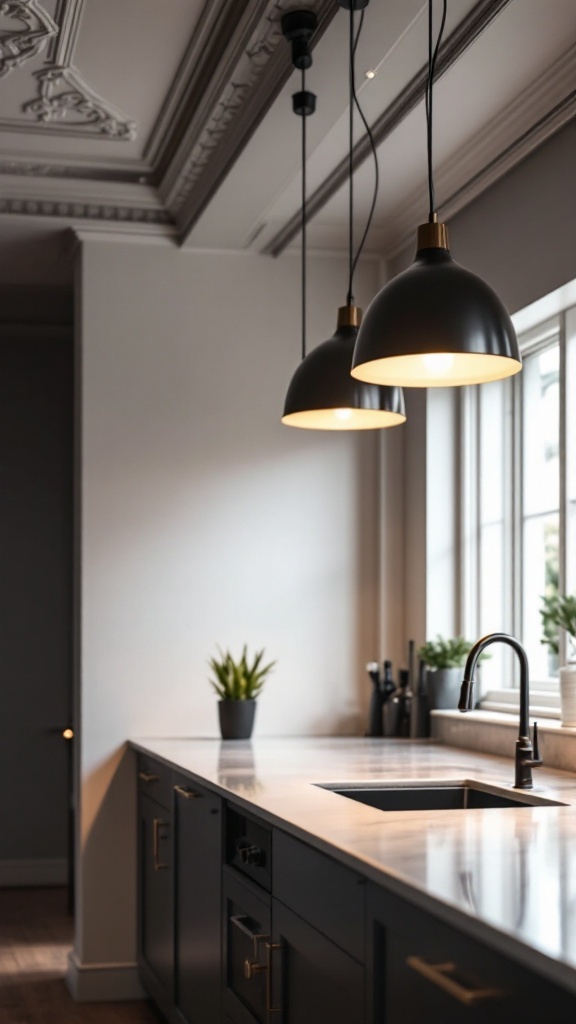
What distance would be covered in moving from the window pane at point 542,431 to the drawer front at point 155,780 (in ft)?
4.73

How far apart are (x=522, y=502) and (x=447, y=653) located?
558mm

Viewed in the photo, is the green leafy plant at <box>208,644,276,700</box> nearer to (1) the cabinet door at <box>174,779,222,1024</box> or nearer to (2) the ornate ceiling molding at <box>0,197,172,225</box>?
(1) the cabinet door at <box>174,779,222,1024</box>

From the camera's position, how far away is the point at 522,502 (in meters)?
4.07

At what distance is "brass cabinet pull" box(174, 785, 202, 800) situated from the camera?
3209 millimetres

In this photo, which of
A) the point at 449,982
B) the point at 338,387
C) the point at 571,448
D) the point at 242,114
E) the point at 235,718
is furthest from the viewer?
the point at 235,718

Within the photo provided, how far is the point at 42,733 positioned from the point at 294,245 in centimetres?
299

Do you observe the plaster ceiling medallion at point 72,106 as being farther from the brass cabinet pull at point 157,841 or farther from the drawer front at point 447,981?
the drawer front at point 447,981

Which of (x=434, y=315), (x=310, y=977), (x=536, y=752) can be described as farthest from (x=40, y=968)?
(x=434, y=315)

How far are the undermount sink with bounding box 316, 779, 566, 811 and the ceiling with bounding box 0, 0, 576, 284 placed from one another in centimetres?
174

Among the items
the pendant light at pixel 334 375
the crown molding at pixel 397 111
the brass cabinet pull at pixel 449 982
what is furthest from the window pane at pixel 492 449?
the brass cabinet pull at pixel 449 982

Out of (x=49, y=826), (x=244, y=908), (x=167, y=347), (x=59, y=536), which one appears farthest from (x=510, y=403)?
(x=49, y=826)

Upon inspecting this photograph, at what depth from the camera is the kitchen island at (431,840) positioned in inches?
55.4

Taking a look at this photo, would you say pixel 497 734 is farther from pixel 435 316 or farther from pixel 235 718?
pixel 435 316

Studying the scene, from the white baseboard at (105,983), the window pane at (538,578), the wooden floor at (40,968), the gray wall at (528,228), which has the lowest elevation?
the wooden floor at (40,968)
